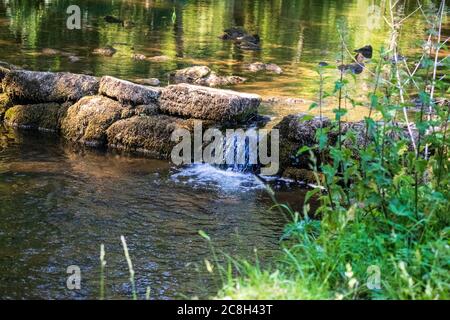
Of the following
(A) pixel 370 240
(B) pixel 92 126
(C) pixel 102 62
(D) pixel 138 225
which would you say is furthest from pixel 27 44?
(A) pixel 370 240

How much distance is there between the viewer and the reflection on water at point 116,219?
233 inches

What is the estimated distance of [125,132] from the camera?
10758 millimetres

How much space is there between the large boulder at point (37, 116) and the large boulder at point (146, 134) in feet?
3.91

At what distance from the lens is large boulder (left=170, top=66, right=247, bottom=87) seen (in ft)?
47.7

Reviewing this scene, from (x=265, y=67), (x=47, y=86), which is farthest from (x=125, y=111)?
(x=265, y=67)

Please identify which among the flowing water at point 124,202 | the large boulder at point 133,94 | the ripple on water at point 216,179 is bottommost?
the ripple on water at point 216,179

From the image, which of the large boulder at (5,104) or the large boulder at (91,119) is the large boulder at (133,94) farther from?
the large boulder at (5,104)

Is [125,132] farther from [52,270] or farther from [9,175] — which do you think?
[52,270]

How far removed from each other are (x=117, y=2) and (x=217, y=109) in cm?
1948

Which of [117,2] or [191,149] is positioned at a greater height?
[117,2]

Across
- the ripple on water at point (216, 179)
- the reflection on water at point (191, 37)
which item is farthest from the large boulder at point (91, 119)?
the reflection on water at point (191, 37)

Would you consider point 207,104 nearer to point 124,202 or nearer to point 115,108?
point 115,108

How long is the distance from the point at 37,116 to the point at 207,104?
3.09 meters

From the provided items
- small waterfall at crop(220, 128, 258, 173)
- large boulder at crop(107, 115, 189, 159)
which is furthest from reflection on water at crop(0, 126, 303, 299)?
large boulder at crop(107, 115, 189, 159)
